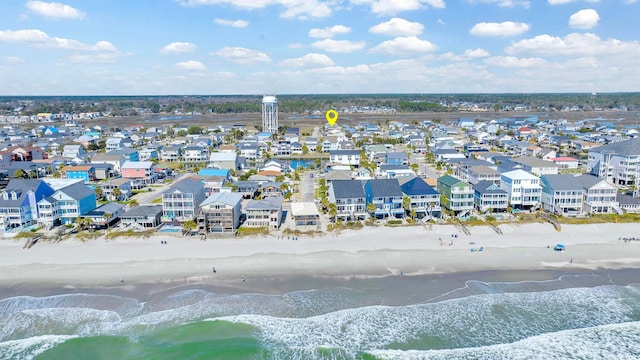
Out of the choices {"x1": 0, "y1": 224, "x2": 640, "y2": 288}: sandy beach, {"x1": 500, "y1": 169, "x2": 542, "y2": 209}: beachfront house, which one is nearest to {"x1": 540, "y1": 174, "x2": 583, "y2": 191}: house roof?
{"x1": 500, "y1": 169, "x2": 542, "y2": 209}: beachfront house

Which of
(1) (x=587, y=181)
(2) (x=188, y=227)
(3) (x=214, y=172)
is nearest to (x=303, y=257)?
(2) (x=188, y=227)

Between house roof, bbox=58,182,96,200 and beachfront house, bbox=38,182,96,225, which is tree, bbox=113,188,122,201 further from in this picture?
beachfront house, bbox=38,182,96,225

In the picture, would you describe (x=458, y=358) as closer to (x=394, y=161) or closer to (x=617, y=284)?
(x=617, y=284)

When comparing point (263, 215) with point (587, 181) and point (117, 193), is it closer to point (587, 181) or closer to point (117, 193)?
point (117, 193)

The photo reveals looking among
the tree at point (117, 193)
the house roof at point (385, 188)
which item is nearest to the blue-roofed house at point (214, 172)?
the tree at point (117, 193)

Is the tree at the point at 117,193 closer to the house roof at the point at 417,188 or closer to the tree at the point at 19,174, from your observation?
the tree at the point at 19,174

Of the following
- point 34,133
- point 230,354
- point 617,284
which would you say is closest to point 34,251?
point 230,354
